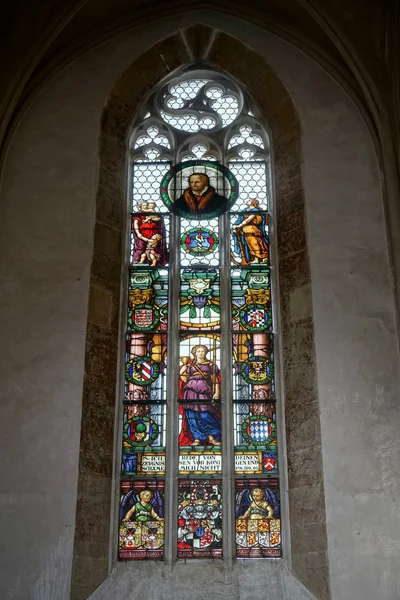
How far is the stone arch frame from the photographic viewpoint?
24.4 feet

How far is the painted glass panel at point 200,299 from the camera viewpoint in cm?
863

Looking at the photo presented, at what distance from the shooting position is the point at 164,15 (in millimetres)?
9805

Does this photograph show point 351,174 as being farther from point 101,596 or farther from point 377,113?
point 101,596

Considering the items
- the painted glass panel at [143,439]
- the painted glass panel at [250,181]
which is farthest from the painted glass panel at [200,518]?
the painted glass panel at [250,181]

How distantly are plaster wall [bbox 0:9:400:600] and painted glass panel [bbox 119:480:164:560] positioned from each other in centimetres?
20

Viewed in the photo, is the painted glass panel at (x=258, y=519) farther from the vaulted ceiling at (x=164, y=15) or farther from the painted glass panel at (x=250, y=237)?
the vaulted ceiling at (x=164, y=15)

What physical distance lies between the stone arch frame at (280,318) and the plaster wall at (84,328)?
10 cm

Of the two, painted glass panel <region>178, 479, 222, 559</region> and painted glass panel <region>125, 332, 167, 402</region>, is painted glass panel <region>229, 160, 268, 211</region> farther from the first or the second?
painted glass panel <region>178, 479, 222, 559</region>

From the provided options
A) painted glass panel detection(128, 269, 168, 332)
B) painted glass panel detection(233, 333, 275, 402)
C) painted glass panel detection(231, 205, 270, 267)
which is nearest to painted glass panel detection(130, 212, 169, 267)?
painted glass panel detection(128, 269, 168, 332)

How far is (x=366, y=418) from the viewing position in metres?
7.68

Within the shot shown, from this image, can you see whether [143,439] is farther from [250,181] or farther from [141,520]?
[250,181]

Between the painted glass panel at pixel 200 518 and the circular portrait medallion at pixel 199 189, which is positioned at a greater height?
the circular portrait medallion at pixel 199 189

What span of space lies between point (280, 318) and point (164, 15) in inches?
147

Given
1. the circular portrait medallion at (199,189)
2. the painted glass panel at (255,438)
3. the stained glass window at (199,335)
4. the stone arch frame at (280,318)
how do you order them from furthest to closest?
the circular portrait medallion at (199,189), the painted glass panel at (255,438), the stained glass window at (199,335), the stone arch frame at (280,318)
